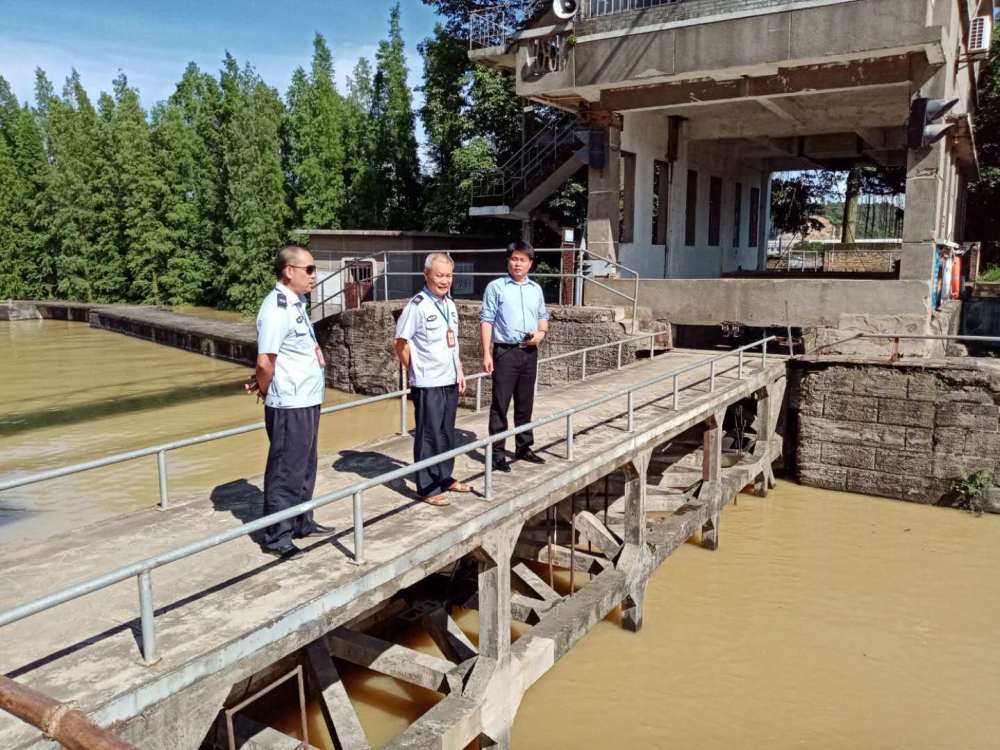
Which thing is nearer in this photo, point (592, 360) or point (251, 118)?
point (592, 360)

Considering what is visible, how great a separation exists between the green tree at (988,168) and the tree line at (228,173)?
616 inches

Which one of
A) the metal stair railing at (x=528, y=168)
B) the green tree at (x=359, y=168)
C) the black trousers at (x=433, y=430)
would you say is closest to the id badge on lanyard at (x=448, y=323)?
the black trousers at (x=433, y=430)

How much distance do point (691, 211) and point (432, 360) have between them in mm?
16576

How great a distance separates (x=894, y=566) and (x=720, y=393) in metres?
3.11

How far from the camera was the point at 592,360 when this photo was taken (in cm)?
1523

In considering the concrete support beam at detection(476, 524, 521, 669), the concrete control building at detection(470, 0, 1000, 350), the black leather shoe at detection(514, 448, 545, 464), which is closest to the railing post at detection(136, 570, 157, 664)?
the concrete support beam at detection(476, 524, 521, 669)

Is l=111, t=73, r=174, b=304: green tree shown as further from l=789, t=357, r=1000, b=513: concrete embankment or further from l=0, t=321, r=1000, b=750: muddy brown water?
l=789, t=357, r=1000, b=513: concrete embankment

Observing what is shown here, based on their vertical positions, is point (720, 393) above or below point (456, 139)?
below

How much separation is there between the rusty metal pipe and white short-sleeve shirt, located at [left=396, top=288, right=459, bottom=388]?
11.2 ft

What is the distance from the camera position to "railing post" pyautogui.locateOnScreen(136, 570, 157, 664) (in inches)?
140

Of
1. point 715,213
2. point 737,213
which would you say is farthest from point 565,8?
point 737,213

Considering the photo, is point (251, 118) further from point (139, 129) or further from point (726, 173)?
point (726, 173)

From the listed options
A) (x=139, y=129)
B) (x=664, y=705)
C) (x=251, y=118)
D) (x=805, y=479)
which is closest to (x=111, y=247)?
(x=139, y=129)

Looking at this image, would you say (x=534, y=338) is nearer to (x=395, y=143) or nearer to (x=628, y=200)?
(x=628, y=200)
